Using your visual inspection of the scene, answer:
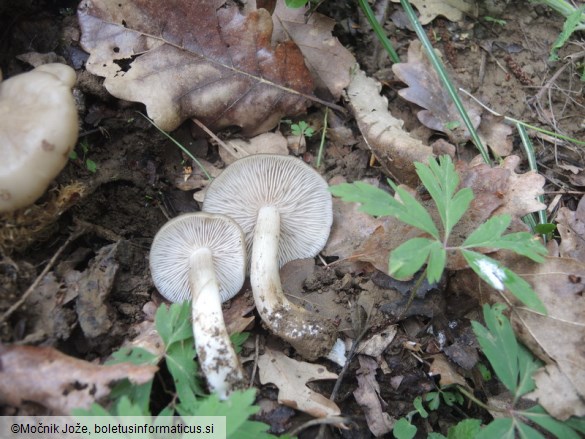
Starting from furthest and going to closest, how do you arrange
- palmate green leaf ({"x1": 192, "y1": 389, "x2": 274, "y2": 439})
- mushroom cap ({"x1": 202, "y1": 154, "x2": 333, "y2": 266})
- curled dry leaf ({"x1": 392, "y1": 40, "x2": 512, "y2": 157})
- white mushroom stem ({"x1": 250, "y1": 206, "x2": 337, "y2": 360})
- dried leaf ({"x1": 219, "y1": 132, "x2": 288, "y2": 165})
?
curled dry leaf ({"x1": 392, "y1": 40, "x2": 512, "y2": 157}) < dried leaf ({"x1": 219, "y1": 132, "x2": 288, "y2": 165}) < mushroom cap ({"x1": 202, "y1": 154, "x2": 333, "y2": 266}) < white mushroom stem ({"x1": 250, "y1": 206, "x2": 337, "y2": 360}) < palmate green leaf ({"x1": 192, "y1": 389, "x2": 274, "y2": 439})

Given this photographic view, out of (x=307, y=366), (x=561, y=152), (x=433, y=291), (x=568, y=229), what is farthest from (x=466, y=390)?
(x=561, y=152)

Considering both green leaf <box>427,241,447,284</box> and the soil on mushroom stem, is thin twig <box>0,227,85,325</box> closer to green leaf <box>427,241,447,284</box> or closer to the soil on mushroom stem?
the soil on mushroom stem

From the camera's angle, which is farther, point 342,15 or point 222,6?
point 342,15

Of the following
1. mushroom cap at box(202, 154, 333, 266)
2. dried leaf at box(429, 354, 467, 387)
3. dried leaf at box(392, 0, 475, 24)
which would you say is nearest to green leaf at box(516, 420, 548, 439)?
dried leaf at box(429, 354, 467, 387)

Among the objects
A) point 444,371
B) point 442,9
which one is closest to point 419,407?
point 444,371

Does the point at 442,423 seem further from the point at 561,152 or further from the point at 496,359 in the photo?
the point at 561,152
